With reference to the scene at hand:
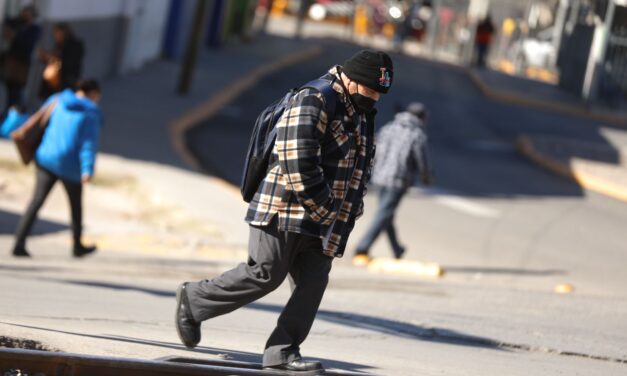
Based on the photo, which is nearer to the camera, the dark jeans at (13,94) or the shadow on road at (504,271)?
the shadow on road at (504,271)

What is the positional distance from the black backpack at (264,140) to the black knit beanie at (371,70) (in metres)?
0.13

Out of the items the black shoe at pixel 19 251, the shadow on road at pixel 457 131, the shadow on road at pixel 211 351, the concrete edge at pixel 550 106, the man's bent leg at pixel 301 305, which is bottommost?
the concrete edge at pixel 550 106

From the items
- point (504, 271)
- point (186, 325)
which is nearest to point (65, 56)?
point (504, 271)

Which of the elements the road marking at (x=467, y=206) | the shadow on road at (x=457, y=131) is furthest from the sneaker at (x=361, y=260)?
the shadow on road at (x=457, y=131)

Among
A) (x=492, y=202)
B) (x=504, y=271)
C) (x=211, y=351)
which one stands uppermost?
(x=211, y=351)

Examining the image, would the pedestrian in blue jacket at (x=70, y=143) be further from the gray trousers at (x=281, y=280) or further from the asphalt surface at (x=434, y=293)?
the gray trousers at (x=281, y=280)

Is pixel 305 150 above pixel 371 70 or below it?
below

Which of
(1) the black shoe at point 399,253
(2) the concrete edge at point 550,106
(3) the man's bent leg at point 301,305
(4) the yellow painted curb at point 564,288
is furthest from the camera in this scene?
(2) the concrete edge at point 550,106

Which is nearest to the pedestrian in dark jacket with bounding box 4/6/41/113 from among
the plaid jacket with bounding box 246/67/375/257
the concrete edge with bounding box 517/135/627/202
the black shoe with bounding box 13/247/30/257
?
the black shoe with bounding box 13/247/30/257

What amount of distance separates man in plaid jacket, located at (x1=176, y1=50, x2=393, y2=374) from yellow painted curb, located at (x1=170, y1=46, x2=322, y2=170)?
12.2 m

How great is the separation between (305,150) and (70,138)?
5.63 metres

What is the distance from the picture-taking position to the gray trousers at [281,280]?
6.37m

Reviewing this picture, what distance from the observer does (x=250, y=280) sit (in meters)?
6.46

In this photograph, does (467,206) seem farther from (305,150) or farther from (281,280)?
(305,150)
